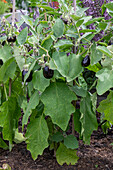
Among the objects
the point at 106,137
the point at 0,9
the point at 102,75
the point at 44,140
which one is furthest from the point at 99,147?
Result: the point at 0,9

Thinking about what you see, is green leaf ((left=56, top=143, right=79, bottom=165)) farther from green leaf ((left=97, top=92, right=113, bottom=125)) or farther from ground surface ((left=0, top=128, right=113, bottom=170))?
green leaf ((left=97, top=92, right=113, bottom=125))

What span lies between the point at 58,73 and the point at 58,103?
155 mm

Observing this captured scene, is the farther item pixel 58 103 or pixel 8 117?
pixel 8 117

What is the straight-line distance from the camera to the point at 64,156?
5.50 ft

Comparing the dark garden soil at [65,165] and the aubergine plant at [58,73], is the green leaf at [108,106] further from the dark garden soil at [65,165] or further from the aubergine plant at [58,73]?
the dark garden soil at [65,165]

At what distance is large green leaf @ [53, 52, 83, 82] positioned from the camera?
1246 millimetres

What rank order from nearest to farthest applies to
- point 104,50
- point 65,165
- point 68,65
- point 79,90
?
point 104,50
point 68,65
point 79,90
point 65,165

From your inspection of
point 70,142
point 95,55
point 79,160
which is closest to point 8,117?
point 70,142

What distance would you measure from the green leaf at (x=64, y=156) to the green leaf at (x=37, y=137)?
210 millimetres

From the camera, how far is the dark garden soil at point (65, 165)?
1734 millimetres

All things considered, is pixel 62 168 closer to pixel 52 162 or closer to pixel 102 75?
pixel 52 162

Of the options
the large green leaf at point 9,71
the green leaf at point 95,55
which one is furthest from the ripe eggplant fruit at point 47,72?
the large green leaf at point 9,71

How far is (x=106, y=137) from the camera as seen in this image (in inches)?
→ 87.3

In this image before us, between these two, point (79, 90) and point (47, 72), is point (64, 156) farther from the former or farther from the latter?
point (47, 72)
